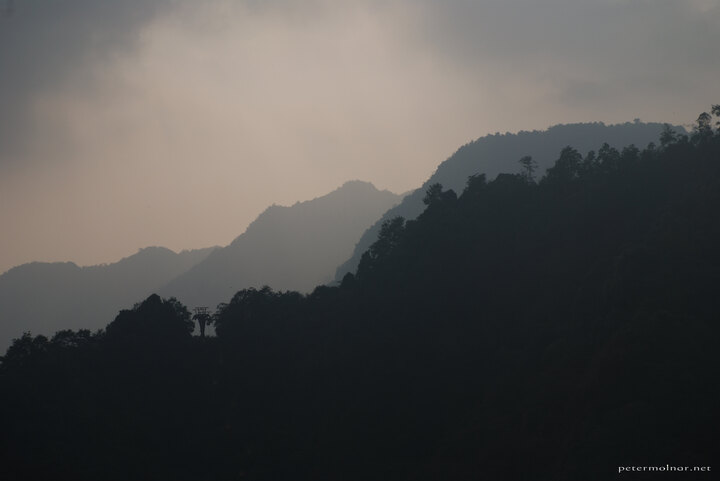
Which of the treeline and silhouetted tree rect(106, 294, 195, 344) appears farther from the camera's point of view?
silhouetted tree rect(106, 294, 195, 344)

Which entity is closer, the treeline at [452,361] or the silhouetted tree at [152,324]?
the treeline at [452,361]

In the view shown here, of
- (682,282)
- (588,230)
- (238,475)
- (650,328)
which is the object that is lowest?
(238,475)

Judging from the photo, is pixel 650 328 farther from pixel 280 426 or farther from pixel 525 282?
pixel 280 426

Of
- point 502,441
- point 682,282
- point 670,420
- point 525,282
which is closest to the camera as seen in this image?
point 670,420

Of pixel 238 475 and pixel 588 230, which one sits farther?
pixel 588 230

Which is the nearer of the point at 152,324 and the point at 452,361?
the point at 452,361

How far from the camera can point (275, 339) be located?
98938 millimetres

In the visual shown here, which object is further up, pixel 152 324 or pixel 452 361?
pixel 152 324

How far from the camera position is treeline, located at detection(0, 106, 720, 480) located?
66125 mm

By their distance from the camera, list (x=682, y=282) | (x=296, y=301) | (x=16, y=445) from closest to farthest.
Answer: (x=682, y=282), (x=16, y=445), (x=296, y=301)

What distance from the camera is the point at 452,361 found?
86.9m

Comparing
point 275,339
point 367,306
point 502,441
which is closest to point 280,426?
point 275,339

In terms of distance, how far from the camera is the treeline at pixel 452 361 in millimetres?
66125

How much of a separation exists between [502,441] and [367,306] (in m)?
36.5
